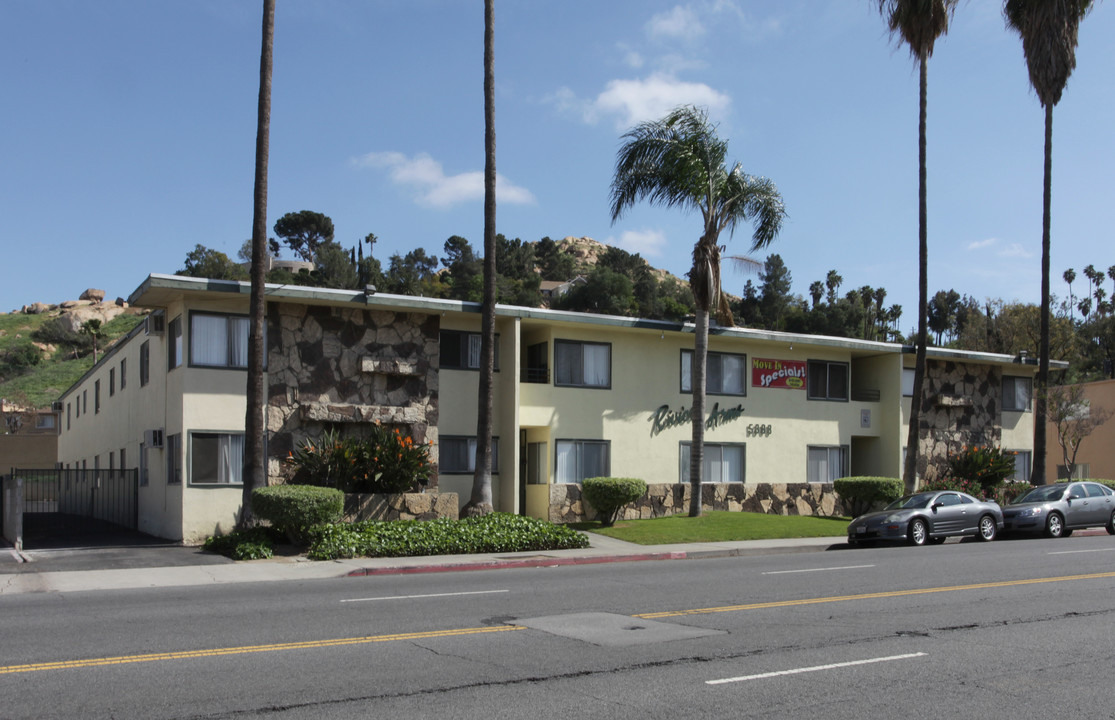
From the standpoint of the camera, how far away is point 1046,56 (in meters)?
32.1

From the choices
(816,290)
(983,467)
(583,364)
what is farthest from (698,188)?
(816,290)

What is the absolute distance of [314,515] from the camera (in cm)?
2041

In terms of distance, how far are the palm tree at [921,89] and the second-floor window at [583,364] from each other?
32.1 feet

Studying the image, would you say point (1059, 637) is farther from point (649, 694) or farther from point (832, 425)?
point (832, 425)

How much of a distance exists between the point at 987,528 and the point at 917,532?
2408 millimetres

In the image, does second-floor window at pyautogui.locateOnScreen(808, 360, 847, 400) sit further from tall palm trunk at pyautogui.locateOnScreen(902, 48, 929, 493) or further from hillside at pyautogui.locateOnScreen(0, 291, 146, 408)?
hillside at pyautogui.locateOnScreen(0, 291, 146, 408)

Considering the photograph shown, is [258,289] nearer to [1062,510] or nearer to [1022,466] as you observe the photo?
[1062,510]

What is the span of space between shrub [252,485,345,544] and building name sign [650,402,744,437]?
1104cm

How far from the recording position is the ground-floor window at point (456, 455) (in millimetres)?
26406

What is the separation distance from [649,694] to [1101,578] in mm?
10822

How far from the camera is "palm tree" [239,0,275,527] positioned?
2083 cm

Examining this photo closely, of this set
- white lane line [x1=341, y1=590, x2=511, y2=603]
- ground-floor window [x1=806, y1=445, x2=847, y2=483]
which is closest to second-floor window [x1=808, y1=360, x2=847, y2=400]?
ground-floor window [x1=806, y1=445, x2=847, y2=483]

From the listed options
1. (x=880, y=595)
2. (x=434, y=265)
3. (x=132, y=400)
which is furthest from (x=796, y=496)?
(x=434, y=265)

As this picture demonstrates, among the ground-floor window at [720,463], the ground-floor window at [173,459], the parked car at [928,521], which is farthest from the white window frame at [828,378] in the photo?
the ground-floor window at [173,459]
